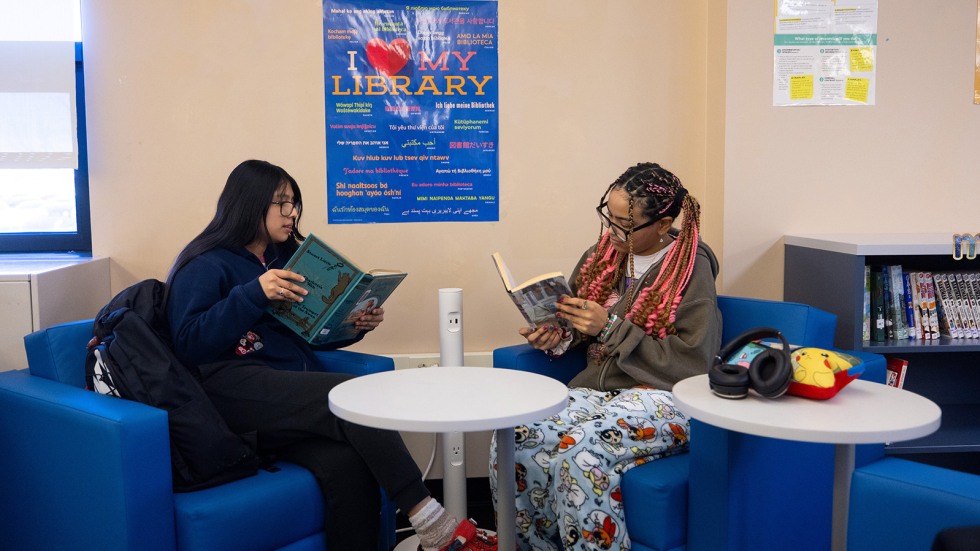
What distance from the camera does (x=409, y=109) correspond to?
3.04 meters

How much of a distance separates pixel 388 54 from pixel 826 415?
213 centimetres

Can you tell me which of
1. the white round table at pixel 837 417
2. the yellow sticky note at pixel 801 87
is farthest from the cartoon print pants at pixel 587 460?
the yellow sticky note at pixel 801 87

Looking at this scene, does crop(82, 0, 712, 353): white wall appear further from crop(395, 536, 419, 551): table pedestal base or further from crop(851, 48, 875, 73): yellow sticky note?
crop(395, 536, 419, 551): table pedestal base

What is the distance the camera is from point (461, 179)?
3.08 m

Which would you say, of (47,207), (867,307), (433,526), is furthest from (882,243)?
(47,207)

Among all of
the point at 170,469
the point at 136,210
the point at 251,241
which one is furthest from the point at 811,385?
the point at 136,210

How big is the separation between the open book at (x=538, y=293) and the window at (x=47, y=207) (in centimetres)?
181

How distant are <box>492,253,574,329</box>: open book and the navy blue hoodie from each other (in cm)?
69

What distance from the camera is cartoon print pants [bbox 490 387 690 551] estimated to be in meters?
2.01

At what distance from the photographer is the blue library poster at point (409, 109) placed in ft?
9.82

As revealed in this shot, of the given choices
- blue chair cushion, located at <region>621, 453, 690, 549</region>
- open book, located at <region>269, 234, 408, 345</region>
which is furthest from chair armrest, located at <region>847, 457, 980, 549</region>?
open book, located at <region>269, 234, 408, 345</region>

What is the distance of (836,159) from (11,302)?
287cm

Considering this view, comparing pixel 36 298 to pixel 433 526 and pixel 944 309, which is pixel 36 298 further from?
pixel 944 309

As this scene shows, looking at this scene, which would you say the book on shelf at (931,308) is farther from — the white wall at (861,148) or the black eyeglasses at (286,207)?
the black eyeglasses at (286,207)
